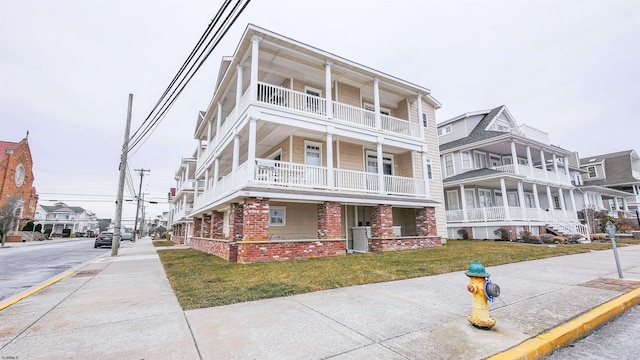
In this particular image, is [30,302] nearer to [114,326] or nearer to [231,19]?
[114,326]

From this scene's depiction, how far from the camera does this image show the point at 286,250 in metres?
9.66

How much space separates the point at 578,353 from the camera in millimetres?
2975

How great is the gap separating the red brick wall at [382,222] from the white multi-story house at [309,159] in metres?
0.04

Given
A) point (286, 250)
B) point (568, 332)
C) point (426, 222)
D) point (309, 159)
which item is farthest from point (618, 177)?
point (568, 332)

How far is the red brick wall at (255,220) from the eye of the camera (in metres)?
9.21

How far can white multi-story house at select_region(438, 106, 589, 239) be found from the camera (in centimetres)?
1833

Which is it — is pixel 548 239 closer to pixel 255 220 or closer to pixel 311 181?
pixel 311 181

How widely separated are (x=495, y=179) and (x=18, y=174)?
58.2 meters

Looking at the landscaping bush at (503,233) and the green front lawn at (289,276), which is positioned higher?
the landscaping bush at (503,233)

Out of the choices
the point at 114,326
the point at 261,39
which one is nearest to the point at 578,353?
the point at 114,326

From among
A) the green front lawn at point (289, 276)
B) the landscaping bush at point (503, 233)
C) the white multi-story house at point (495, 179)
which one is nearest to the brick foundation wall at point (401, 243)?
the green front lawn at point (289, 276)

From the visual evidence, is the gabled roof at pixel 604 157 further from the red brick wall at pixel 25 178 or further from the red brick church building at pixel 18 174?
the red brick wall at pixel 25 178

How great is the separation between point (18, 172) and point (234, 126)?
156 ft

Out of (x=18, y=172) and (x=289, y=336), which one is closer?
(x=289, y=336)
